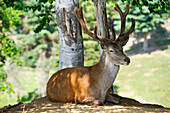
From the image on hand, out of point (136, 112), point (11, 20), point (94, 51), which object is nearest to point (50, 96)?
point (136, 112)

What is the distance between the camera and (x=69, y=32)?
5.76 metres

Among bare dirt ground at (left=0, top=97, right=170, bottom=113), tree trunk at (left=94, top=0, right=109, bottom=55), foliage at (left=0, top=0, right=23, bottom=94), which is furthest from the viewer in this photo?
foliage at (left=0, top=0, right=23, bottom=94)

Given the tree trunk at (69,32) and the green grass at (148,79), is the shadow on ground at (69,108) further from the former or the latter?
the green grass at (148,79)

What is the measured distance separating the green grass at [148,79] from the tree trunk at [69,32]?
10877 mm

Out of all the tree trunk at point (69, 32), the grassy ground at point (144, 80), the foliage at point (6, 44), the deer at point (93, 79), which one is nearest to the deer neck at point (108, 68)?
A: the deer at point (93, 79)

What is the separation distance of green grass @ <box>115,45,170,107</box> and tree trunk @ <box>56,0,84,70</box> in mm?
10877

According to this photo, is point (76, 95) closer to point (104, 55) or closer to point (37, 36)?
point (104, 55)

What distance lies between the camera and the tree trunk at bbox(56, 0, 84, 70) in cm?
578

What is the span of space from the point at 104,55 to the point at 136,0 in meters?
2.79

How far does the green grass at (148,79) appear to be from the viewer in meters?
17.6

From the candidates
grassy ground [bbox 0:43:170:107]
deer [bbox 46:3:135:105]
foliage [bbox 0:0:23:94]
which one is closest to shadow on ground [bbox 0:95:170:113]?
deer [bbox 46:3:135:105]

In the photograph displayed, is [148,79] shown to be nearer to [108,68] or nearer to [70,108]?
[108,68]

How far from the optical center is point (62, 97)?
5070mm

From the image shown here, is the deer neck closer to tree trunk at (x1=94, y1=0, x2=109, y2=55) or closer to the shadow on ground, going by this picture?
the shadow on ground
